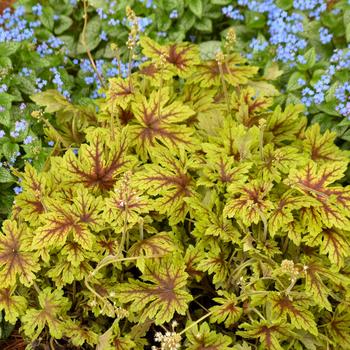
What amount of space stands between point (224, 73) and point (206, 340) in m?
1.52

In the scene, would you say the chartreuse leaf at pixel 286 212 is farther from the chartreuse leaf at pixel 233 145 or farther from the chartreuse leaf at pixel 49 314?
the chartreuse leaf at pixel 49 314

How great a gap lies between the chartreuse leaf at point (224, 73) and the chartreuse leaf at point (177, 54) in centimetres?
9

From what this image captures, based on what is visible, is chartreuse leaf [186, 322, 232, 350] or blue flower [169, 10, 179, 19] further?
blue flower [169, 10, 179, 19]

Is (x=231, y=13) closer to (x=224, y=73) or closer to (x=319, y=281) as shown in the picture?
(x=224, y=73)

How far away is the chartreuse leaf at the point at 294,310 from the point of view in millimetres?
2451

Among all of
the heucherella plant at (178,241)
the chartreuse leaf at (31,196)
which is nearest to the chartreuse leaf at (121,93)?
the heucherella plant at (178,241)

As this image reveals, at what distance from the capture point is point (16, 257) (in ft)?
8.46

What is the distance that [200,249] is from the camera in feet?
8.84

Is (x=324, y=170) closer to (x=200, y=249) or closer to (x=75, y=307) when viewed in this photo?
(x=200, y=249)

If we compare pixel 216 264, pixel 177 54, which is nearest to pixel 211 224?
pixel 216 264

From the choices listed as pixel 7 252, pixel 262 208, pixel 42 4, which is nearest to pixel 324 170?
pixel 262 208

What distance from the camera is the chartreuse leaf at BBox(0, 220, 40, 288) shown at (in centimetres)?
252

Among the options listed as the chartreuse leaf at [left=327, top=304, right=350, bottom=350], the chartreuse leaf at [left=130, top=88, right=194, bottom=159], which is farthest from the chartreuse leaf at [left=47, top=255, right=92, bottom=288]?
the chartreuse leaf at [left=327, top=304, right=350, bottom=350]

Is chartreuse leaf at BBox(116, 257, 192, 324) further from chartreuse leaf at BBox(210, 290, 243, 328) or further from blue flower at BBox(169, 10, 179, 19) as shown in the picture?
A: blue flower at BBox(169, 10, 179, 19)
